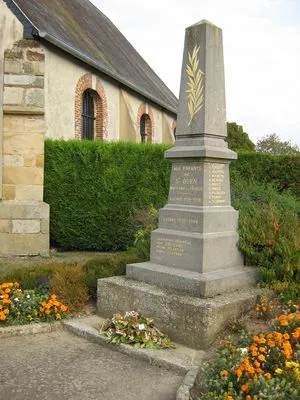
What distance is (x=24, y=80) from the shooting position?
9719 mm

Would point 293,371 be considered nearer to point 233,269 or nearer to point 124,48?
point 233,269

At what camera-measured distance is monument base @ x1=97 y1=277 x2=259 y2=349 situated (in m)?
4.27

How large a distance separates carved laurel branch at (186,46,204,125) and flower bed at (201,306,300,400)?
8.48 ft

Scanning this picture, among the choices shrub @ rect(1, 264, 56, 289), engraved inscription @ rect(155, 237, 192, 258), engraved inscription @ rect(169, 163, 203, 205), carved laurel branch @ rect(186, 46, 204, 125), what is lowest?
shrub @ rect(1, 264, 56, 289)

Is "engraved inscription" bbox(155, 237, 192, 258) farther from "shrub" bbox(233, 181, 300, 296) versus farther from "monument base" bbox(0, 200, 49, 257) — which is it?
"monument base" bbox(0, 200, 49, 257)

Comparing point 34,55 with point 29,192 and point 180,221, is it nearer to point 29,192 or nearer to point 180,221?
point 29,192

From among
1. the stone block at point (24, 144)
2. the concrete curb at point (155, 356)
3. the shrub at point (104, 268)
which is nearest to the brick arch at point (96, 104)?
the stone block at point (24, 144)

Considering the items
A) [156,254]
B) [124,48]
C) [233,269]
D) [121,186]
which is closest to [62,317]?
[156,254]

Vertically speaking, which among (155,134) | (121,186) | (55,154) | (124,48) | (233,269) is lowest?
(233,269)

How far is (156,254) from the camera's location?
17.7 ft

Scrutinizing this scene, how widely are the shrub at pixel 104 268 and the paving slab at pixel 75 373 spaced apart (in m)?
1.15

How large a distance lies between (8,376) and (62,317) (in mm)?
1379

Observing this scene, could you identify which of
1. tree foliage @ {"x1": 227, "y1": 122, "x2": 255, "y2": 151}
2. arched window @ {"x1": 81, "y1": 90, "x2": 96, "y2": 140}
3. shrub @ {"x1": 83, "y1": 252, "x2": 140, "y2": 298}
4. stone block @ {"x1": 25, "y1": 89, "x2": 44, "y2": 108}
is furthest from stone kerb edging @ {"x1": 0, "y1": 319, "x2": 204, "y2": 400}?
tree foliage @ {"x1": 227, "y1": 122, "x2": 255, "y2": 151}

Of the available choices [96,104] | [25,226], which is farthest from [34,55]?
[96,104]
